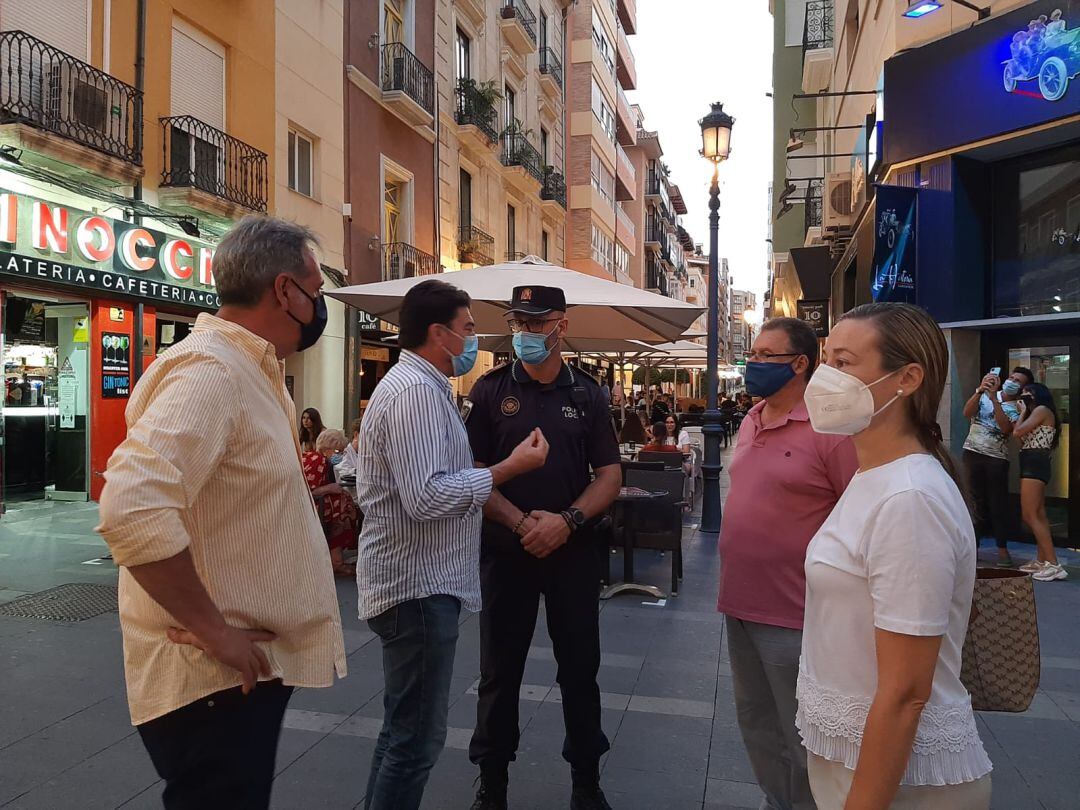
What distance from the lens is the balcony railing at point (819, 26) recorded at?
1948cm

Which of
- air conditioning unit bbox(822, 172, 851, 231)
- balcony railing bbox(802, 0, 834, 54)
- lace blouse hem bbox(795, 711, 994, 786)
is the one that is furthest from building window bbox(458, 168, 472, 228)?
lace blouse hem bbox(795, 711, 994, 786)

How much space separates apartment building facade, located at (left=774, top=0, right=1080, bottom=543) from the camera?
324 inches

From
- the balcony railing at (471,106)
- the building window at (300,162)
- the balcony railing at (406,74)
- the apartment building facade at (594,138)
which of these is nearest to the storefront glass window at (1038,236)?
the building window at (300,162)

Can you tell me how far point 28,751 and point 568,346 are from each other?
352 inches

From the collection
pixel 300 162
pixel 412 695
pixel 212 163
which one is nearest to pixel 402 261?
pixel 300 162

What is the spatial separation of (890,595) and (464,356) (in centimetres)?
187

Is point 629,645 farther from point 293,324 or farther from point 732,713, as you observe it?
point 293,324

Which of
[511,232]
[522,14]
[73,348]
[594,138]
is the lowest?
[73,348]

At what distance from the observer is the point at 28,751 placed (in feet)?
11.8

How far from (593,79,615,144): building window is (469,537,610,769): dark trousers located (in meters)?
33.5

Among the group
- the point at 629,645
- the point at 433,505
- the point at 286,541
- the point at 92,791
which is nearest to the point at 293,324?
the point at 286,541

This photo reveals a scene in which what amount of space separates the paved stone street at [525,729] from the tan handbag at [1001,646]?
1.75 m

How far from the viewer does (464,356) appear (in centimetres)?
295

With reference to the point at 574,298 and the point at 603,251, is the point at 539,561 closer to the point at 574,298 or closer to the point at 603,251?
the point at 574,298
